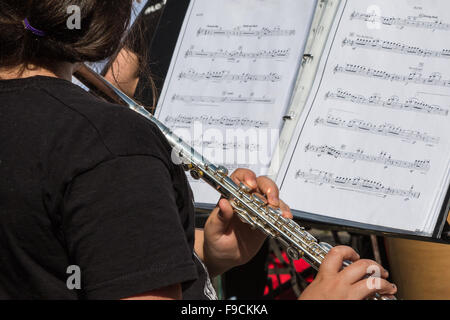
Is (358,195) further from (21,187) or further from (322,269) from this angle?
(21,187)

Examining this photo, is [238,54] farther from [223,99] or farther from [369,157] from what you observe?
[369,157]

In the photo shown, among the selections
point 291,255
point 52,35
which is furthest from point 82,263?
point 291,255

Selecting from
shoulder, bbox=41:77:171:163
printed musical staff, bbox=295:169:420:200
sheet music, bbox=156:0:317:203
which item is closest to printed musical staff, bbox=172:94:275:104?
sheet music, bbox=156:0:317:203

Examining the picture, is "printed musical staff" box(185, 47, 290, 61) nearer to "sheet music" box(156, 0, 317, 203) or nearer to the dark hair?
"sheet music" box(156, 0, 317, 203)

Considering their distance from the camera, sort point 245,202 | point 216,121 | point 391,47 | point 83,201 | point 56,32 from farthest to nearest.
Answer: point 216,121, point 391,47, point 245,202, point 56,32, point 83,201

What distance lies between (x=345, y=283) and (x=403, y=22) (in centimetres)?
94

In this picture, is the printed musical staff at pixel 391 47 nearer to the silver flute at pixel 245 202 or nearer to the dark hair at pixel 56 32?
the silver flute at pixel 245 202

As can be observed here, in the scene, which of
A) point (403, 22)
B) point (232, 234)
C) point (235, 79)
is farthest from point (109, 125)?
point (403, 22)

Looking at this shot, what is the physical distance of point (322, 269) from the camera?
2.90 feet

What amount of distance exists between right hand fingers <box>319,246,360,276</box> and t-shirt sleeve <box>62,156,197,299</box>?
0.24 m

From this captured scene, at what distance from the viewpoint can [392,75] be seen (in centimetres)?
150

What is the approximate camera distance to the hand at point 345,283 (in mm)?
829

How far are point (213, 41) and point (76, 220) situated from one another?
1124 mm

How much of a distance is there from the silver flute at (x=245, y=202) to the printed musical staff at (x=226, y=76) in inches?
20.6
